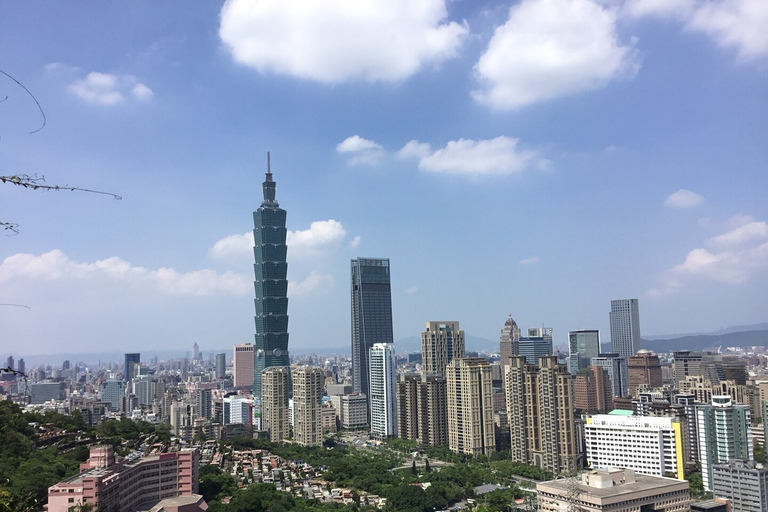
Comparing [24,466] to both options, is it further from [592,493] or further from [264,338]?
[264,338]

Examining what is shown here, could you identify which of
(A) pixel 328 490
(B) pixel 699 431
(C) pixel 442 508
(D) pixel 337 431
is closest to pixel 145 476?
(A) pixel 328 490

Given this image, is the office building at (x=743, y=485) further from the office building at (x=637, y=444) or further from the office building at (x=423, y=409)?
the office building at (x=423, y=409)

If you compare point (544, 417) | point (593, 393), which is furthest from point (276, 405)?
point (593, 393)

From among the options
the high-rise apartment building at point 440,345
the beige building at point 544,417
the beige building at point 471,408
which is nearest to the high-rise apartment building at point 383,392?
the high-rise apartment building at point 440,345

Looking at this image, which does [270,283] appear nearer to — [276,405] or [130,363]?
[276,405]

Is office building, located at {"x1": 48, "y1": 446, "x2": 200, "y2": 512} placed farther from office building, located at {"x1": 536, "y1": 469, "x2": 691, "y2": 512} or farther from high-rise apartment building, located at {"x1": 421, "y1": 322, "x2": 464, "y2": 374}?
high-rise apartment building, located at {"x1": 421, "y1": 322, "x2": 464, "y2": 374}

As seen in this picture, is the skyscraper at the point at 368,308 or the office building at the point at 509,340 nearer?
the skyscraper at the point at 368,308

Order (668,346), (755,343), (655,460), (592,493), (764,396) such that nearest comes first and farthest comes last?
(592,493)
(655,460)
(764,396)
(755,343)
(668,346)
